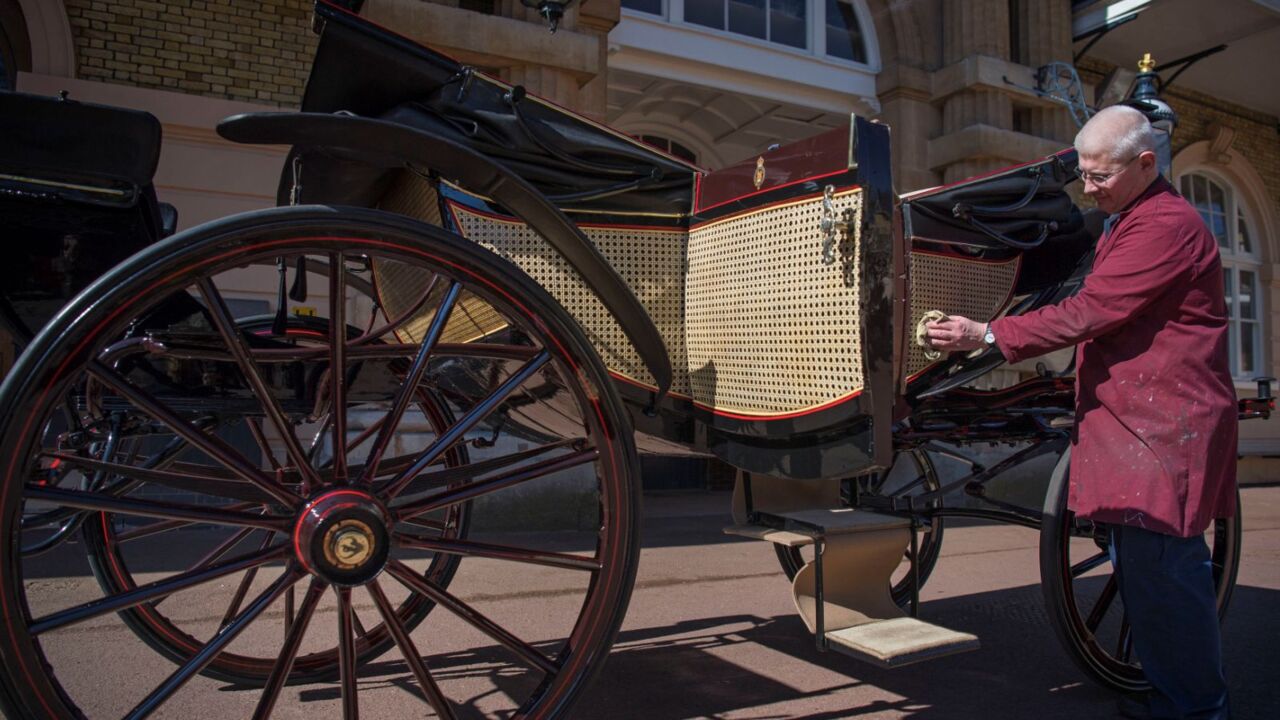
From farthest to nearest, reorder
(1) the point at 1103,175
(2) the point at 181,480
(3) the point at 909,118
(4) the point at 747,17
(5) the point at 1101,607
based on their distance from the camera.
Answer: (3) the point at 909,118 → (4) the point at 747,17 → (5) the point at 1101,607 → (1) the point at 1103,175 → (2) the point at 181,480

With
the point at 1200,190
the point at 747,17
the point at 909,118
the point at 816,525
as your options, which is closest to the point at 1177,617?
the point at 816,525

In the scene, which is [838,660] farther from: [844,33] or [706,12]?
[844,33]

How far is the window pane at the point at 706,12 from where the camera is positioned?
9195mm

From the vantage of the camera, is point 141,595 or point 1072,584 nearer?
point 141,595

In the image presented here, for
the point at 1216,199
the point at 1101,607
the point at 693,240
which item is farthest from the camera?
the point at 1216,199

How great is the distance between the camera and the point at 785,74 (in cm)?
955

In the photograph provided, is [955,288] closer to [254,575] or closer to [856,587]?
[856,587]

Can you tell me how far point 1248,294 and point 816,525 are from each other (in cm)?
1380

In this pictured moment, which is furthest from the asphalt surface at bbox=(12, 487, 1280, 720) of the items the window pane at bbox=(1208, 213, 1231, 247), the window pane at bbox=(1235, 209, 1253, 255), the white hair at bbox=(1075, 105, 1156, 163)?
the window pane at bbox=(1235, 209, 1253, 255)

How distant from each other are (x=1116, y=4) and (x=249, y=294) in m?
9.48

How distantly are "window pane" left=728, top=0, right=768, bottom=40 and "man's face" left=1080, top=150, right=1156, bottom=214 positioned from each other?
7.42 m

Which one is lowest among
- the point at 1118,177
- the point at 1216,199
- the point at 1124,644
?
the point at 1124,644

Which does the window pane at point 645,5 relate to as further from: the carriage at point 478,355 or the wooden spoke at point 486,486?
the wooden spoke at point 486,486

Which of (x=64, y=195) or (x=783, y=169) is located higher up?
(x=783, y=169)
